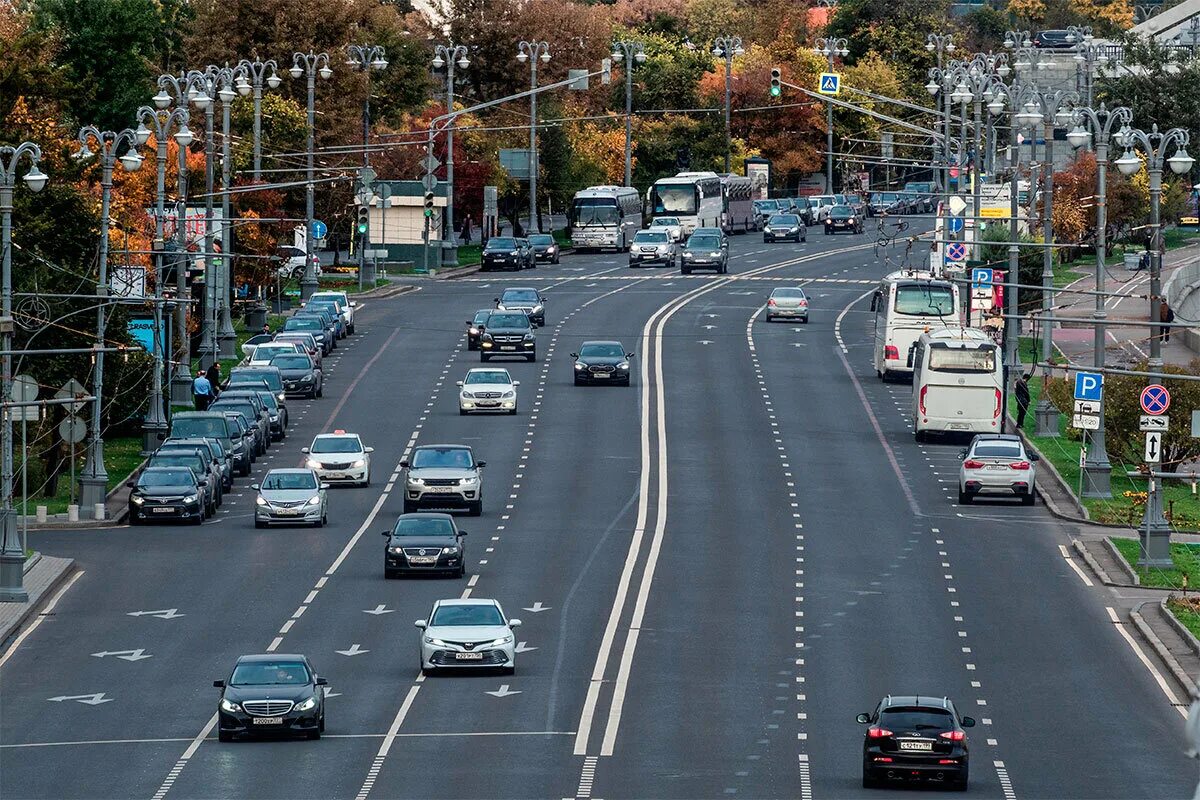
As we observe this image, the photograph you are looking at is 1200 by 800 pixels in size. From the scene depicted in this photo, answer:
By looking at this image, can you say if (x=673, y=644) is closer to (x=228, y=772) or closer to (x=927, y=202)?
(x=228, y=772)

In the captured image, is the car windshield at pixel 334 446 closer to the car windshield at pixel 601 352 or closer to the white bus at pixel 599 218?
the car windshield at pixel 601 352

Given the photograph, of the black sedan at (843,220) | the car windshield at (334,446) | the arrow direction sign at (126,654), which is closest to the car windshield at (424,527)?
the arrow direction sign at (126,654)

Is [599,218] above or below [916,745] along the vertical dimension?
above

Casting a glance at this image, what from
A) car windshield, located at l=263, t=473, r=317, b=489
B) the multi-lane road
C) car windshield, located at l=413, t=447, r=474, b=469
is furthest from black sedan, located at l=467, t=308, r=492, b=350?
car windshield, located at l=263, t=473, r=317, b=489

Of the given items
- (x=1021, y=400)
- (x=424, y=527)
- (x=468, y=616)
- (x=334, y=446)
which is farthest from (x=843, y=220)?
(x=468, y=616)

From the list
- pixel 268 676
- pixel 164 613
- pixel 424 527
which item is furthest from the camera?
pixel 424 527

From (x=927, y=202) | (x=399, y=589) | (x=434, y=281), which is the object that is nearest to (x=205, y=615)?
(x=399, y=589)

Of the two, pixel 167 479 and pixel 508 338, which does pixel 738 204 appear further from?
pixel 167 479
